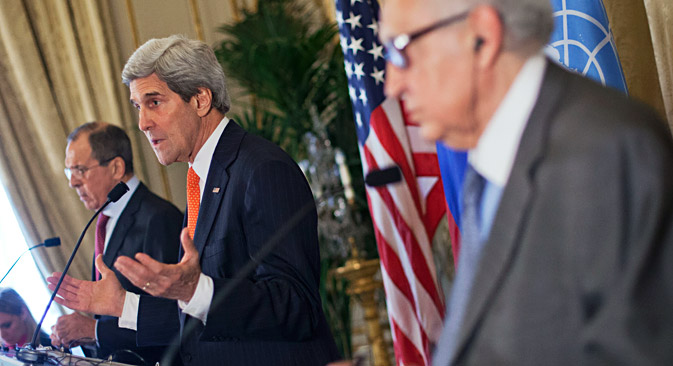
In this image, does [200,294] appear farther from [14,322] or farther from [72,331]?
[14,322]

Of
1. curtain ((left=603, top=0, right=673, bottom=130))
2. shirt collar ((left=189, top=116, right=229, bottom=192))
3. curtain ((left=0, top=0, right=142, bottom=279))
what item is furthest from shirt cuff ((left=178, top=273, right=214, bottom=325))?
curtain ((left=0, top=0, right=142, bottom=279))

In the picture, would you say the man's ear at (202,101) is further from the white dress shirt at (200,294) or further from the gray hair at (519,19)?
the gray hair at (519,19)

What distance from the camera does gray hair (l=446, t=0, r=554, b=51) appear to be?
3.73 ft

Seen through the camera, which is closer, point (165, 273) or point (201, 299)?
point (165, 273)

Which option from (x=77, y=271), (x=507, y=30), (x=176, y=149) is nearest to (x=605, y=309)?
(x=507, y=30)

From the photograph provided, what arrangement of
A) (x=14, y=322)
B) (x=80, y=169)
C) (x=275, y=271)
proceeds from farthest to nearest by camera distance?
(x=80, y=169)
(x=14, y=322)
(x=275, y=271)

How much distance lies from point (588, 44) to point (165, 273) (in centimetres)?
187

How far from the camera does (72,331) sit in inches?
113

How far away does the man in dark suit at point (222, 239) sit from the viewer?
1.91 m

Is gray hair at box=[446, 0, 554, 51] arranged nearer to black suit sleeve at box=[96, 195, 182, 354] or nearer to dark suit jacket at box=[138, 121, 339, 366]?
dark suit jacket at box=[138, 121, 339, 366]

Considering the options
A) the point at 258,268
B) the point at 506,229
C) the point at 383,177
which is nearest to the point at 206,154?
the point at 258,268

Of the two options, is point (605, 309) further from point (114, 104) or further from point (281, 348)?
point (114, 104)

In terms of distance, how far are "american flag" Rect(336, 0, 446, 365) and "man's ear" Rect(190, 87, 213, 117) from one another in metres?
1.16

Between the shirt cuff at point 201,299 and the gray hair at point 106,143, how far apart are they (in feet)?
6.72
